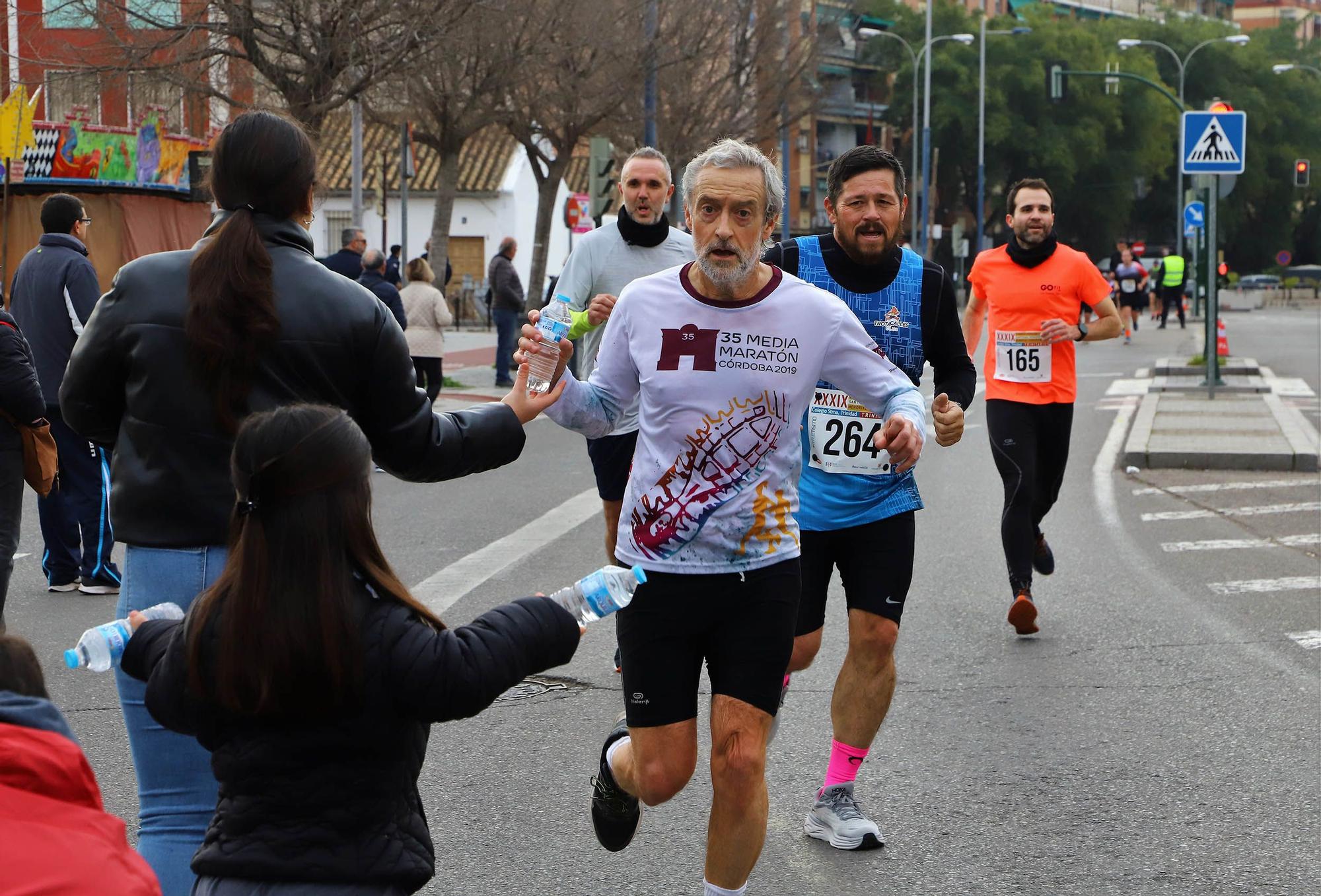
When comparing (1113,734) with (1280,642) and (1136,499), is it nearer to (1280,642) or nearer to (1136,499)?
(1280,642)

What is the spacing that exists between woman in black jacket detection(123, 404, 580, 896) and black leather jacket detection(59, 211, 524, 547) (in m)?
0.67

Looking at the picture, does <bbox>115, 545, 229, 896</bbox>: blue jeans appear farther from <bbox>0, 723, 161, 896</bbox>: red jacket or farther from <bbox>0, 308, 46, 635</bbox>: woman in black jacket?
<bbox>0, 308, 46, 635</bbox>: woman in black jacket

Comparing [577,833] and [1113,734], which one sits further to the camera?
[1113,734]

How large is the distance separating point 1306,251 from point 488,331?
67.2 meters

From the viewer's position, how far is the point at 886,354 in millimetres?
5223

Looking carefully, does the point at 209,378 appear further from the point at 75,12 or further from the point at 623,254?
the point at 75,12

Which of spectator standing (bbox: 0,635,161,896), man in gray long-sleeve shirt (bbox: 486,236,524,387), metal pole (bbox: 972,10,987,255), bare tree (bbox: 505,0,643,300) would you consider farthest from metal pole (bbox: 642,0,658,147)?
metal pole (bbox: 972,10,987,255)

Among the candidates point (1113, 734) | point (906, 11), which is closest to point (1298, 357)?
point (1113, 734)

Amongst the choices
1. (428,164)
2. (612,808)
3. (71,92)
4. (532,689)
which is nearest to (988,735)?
(532,689)

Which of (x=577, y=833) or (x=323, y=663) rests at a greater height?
(x=323, y=663)

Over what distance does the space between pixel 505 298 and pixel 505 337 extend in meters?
0.58

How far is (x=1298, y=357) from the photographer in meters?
30.9

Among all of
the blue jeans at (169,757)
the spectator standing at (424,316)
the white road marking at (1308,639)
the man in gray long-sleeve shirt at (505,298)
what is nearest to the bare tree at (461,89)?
the man in gray long-sleeve shirt at (505,298)

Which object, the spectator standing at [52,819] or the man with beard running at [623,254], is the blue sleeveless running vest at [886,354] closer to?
the man with beard running at [623,254]
